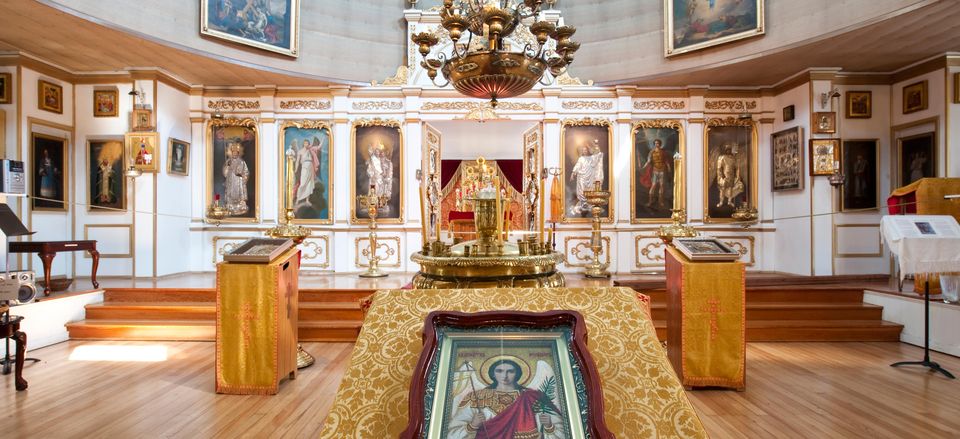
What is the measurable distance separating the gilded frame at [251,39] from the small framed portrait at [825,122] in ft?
30.8

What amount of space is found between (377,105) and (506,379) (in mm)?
8650

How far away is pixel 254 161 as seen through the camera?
9.23 metres

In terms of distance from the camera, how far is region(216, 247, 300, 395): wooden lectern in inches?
164

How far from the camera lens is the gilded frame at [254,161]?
30.0ft

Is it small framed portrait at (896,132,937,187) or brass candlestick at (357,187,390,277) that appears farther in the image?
brass candlestick at (357,187,390,277)

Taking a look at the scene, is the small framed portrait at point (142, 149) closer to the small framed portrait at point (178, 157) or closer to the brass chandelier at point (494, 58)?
the small framed portrait at point (178, 157)

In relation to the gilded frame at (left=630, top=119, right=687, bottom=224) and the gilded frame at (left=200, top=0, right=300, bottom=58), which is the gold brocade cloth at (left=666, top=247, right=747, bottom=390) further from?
the gilded frame at (left=200, top=0, right=300, bottom=58)

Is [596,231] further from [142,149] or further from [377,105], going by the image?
[142,149]

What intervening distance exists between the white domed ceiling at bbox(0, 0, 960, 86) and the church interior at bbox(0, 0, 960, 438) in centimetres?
5

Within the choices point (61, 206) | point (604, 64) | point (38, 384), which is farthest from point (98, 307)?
point (604, 64)

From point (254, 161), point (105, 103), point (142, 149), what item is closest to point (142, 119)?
point (142, 149)

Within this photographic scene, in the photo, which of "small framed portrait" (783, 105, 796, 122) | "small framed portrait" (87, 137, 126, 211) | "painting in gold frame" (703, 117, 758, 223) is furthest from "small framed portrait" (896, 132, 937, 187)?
"small framed portrait" (87, 137, 126, 211)

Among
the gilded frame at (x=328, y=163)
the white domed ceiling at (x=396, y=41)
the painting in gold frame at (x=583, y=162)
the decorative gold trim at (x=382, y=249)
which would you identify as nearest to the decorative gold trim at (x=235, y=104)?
the white domed ceiling at (x=396, y=41)

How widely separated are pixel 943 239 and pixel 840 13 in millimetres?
3682
